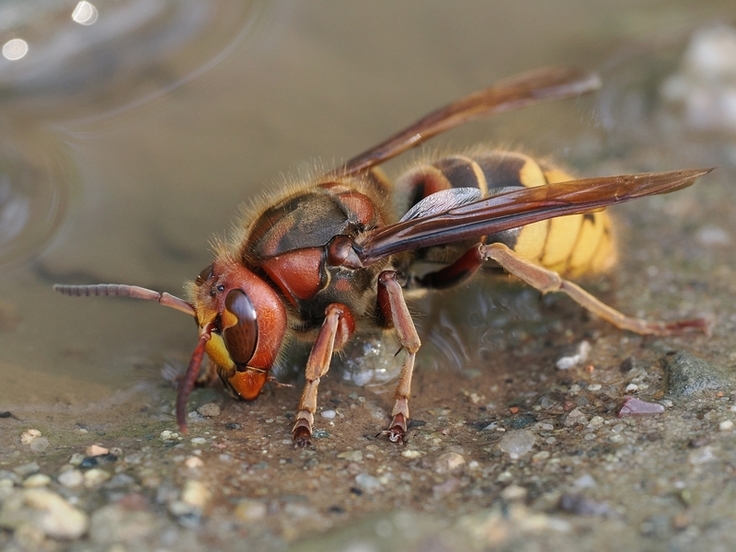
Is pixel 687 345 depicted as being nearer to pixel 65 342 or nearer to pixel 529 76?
pixel 529 76

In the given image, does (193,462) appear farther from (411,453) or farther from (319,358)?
(411,453)

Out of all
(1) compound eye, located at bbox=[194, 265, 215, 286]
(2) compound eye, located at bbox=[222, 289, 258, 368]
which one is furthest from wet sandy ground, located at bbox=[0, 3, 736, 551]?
(1) compound eye, located at bbox=[194, 265, 215, 286]

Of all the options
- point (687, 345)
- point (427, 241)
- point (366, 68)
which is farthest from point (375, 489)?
point (366, 68)

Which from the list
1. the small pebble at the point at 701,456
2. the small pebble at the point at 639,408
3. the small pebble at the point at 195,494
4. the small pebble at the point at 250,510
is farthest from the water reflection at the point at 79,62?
the small pebble at the point at 701,456

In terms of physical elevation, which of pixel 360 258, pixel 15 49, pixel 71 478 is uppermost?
pixel 15 49

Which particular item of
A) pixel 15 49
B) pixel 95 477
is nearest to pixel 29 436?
pixel 95 477
